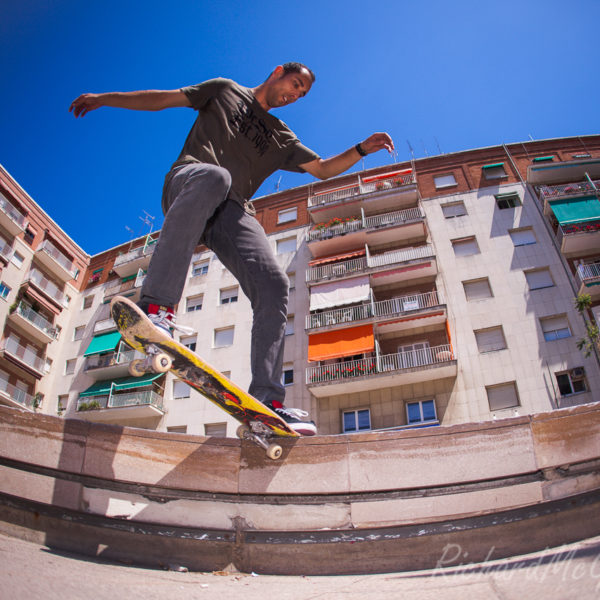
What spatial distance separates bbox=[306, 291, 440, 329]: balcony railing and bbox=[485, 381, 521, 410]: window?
4.47 m

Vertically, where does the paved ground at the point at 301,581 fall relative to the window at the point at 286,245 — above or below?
below

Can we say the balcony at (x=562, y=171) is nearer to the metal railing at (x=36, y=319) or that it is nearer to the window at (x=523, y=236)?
the window at (x=523, y=236)

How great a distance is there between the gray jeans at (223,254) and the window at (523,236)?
22056mm

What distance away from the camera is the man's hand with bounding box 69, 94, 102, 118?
3148 mm

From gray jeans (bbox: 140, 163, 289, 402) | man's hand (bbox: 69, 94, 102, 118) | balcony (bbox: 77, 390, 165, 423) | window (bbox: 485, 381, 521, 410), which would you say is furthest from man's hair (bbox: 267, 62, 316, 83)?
balcony (bbox: 77, 390, 165, 423)

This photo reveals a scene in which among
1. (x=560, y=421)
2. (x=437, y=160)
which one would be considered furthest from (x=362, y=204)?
(x=560, y=421)

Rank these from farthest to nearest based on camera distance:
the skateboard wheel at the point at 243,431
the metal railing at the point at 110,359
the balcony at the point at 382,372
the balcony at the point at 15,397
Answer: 1. the metal railing at the point at 110,359
2. the balcony at the point at 15,397
3. the balcony at the point at 382,372
4. the skateboard wheel at the point at 243,431

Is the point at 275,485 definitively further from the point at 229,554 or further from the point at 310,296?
the point at 310,296

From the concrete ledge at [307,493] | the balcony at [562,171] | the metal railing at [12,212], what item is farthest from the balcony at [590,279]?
the metal railing at [12,212]

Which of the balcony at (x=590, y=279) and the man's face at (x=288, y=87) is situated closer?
the man's face at (x=288, y=87)

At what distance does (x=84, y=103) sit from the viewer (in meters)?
3.16

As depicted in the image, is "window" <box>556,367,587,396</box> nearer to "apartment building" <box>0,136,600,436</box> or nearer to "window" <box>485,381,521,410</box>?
"apartment building" <box>0,136,600,436</box>

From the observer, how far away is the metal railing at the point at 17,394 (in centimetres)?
2470
